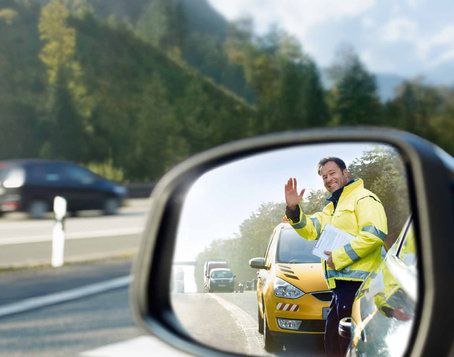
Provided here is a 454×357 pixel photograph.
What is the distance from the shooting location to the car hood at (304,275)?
161 centimetres

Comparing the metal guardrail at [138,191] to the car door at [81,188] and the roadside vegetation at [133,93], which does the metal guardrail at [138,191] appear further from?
the roadside vegetation at [133,93]

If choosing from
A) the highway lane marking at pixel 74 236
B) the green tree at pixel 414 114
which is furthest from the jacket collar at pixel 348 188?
the highway lane marking at pixel 74 236

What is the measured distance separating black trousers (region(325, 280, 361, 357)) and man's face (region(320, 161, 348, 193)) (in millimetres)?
170

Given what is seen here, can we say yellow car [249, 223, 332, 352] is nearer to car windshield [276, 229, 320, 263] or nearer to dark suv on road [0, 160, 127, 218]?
car windshield [276, 229, 320, 263]

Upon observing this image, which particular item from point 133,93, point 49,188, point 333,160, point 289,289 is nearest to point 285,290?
point 289,289

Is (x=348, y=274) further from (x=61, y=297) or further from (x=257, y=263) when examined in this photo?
(x=61, y=297)

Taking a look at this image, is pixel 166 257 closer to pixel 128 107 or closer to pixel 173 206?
pixel 173 206

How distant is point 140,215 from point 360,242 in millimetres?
25787

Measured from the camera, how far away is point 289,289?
62.7 inches

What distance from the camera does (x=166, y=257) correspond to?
1.86 metres

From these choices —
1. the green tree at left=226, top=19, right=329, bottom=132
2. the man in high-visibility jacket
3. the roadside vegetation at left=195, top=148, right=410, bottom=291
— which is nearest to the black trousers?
the man in high-visibility jacket

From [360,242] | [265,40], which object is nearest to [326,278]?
[360,242]

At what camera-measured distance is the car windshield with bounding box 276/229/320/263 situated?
64.4 inches

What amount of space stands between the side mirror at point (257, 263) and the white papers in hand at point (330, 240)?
9 centimetres
